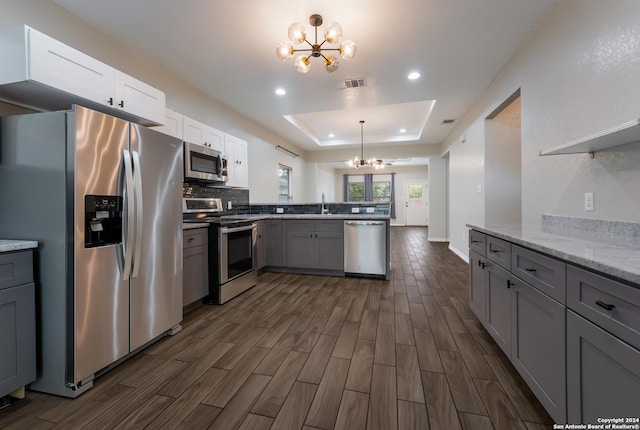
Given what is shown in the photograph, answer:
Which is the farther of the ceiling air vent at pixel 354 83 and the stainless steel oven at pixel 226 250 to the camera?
the ceiling air vent at pixel 354 83

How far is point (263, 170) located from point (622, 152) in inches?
201

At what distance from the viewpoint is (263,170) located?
572 cm

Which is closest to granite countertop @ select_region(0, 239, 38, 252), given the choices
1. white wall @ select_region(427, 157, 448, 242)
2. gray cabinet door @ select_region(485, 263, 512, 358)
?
gray cabinet door @ select_region(485, 263, 512, 358)

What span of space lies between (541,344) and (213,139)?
12.7ft

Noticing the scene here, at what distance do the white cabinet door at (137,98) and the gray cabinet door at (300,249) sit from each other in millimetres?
2273

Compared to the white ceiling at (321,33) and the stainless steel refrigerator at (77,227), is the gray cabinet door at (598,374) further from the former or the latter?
the white ceiling at (321,33)

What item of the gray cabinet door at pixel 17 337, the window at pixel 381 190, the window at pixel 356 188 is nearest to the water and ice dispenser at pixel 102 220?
Result: the gray cabinet door at pixel 17 337

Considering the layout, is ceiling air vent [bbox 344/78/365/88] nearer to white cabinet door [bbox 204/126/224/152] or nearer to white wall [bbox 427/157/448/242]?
white cabinet door [bbox 204/126/224/152]

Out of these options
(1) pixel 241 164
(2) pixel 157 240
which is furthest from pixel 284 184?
(2) pixel 157 240

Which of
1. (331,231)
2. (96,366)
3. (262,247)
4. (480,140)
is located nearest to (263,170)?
(262,247)

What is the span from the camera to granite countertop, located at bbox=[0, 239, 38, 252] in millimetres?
1391

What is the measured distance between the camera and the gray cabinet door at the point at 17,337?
1.39m

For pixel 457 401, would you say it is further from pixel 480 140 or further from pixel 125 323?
pixel 480 140

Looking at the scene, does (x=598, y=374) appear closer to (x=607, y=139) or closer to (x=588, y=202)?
(x=607, y=139)
